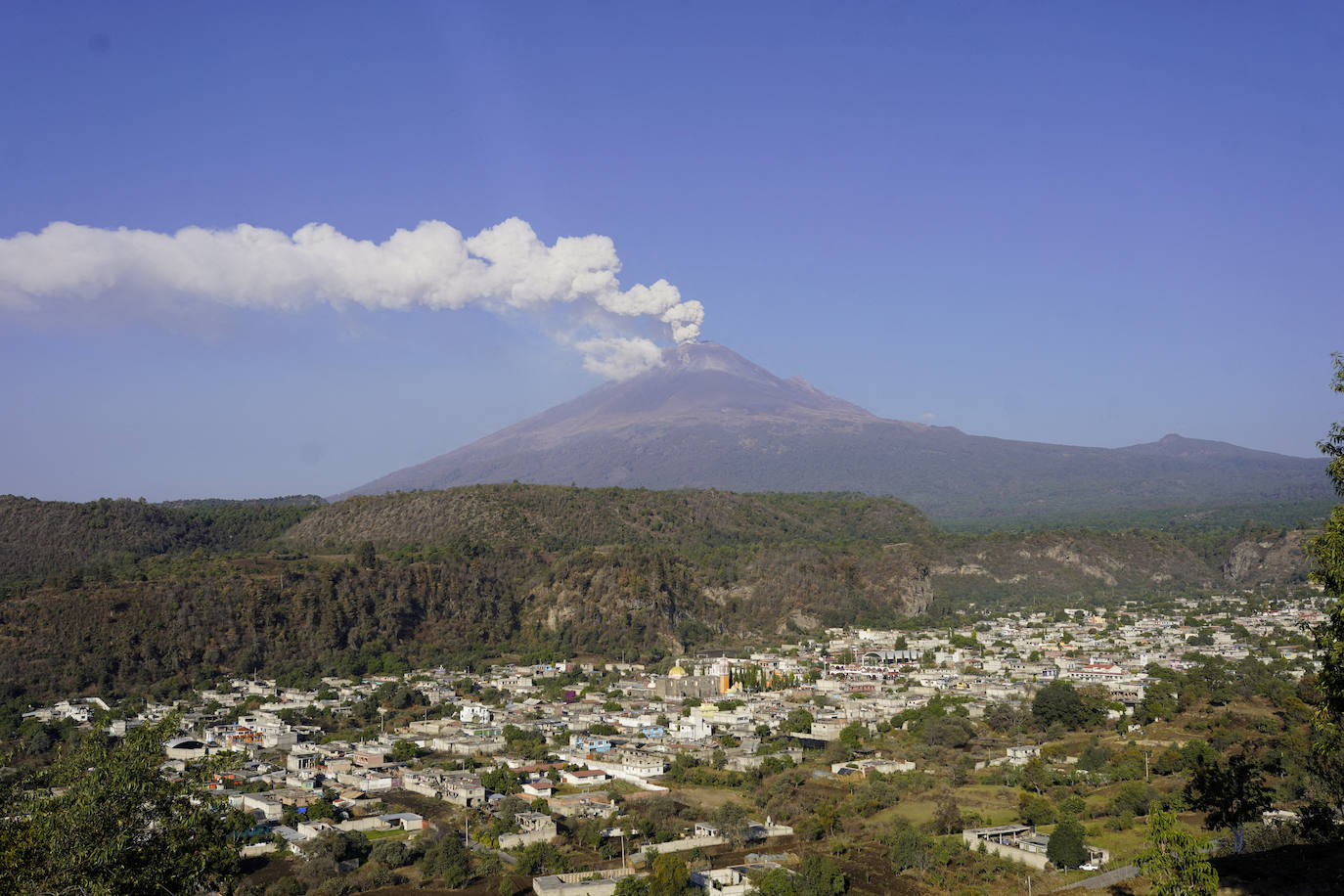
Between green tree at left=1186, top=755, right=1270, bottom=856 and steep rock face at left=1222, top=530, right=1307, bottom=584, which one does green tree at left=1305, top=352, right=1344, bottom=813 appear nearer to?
green tree at left=1186, top=755, right=1270, bottom=856

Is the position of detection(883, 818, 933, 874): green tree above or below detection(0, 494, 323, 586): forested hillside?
below

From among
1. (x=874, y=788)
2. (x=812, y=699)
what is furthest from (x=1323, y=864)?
(x=812, y=699)

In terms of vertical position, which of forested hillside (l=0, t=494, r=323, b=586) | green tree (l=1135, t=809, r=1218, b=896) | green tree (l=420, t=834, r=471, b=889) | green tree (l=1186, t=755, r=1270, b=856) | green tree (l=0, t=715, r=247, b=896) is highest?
forested hillside (l=0, t=494, r=323, b=586)

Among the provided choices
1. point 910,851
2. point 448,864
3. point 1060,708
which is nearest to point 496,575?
point 1060,708

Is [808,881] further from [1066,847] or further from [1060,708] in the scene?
[1060,708]

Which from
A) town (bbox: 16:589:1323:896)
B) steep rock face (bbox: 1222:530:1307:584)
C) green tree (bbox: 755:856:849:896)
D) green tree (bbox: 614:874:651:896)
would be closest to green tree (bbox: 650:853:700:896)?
green tree (bbox: 614:874:651:896)

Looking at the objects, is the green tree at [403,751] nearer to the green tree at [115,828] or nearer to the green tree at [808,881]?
the green tree at [808,881]

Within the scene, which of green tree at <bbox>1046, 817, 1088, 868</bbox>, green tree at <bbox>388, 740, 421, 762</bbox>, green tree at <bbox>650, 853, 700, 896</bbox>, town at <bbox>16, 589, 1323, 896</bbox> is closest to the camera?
green tree at <bbox>650, 853, 700, 896</bbox>
